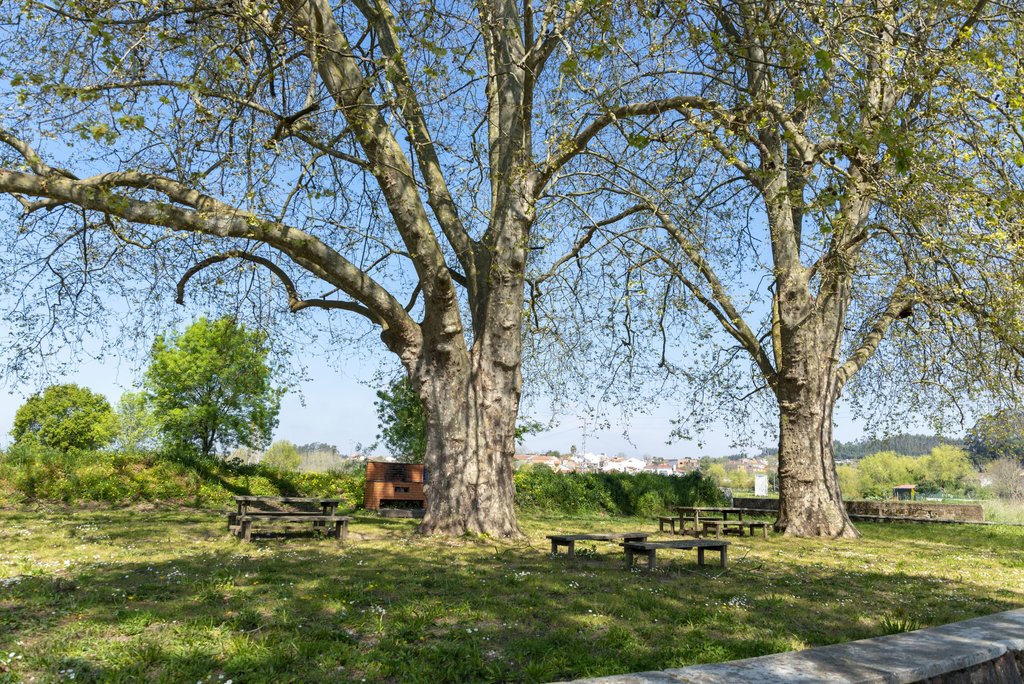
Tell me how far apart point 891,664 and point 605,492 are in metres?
23.9

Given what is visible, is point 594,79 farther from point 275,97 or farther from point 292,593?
point 292,593

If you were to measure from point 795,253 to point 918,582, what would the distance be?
8.28 m

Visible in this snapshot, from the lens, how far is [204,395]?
94.3ft

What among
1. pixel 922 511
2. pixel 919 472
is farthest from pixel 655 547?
pixel 919 472

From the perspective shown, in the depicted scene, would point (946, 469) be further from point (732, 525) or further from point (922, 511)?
point (732, 525)

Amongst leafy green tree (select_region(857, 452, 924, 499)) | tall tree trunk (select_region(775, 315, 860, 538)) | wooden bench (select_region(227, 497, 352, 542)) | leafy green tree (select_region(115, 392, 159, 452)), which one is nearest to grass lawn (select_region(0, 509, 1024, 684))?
wooden bench (select_region(227, 497, 352, 542))

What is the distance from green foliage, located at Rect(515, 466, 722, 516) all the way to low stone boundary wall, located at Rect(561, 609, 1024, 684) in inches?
850

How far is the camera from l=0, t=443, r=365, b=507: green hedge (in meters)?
18.7

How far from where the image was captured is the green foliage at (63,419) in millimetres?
Answer: 52688

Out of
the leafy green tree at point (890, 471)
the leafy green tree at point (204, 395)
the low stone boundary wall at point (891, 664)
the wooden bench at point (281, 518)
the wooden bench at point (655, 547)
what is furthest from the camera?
the leafy green tree at point (890, 471)

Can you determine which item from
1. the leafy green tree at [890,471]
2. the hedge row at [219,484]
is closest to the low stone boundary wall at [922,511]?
the hedge row at [219,484]

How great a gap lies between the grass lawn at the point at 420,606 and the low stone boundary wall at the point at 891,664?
1.43 metres

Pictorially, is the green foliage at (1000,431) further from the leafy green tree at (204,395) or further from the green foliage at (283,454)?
the green foliage at (283,454)

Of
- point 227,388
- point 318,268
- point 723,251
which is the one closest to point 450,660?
point 318,268
